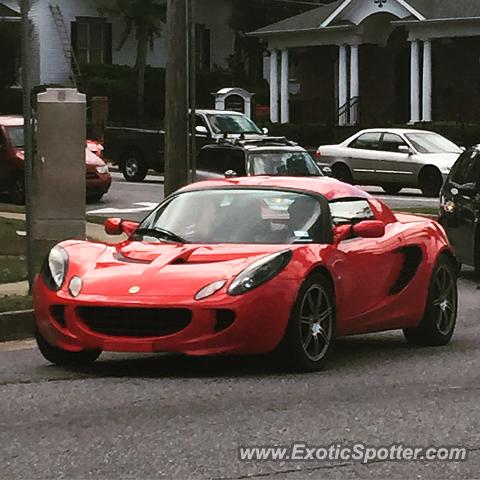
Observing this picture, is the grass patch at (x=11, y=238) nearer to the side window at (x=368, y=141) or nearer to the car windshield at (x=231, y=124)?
the car windshield at (x=231, y=124)

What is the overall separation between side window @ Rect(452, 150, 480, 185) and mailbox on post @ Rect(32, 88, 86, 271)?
174 inches

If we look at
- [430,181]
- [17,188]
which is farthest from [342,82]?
[17,188]

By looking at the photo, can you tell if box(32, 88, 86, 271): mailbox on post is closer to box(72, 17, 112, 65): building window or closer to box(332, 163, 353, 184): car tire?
box(332, 163, 353, 184): car tire

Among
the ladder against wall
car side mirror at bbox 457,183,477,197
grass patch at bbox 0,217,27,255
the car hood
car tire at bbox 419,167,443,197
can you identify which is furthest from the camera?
the ladder against wall

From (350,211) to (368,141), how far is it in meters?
22.7

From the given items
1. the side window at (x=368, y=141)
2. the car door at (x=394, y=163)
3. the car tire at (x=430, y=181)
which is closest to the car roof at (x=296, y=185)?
the car tire at (x=430, y=181)

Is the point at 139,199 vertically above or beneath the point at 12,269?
beneath

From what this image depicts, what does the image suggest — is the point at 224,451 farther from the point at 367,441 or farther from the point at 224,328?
the point at 224,328

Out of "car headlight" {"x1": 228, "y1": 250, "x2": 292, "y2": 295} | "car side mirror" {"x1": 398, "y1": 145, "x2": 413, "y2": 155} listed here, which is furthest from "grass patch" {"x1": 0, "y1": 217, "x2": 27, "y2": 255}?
"car side mirror" {"x1": 398, "y1": 145, "x2": 413, "y2": 155}

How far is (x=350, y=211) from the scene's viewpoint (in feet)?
36.8

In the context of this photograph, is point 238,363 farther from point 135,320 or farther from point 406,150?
point 406,150

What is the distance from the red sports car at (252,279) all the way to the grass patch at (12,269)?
13.6 feet

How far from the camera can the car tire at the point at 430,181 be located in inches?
1240

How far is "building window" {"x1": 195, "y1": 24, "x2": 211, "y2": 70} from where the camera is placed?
58094 mm
